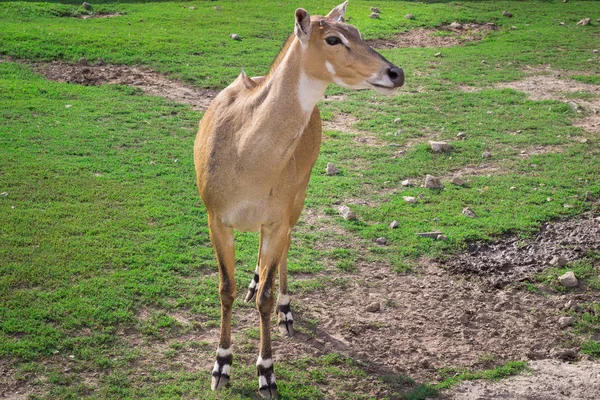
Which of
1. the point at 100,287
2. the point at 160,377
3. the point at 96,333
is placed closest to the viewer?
the point at 160,377

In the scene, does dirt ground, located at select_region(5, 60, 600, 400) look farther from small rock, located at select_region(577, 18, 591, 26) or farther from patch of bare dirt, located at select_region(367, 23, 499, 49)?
small rock, located at select_region(577, 18, 591, 26)

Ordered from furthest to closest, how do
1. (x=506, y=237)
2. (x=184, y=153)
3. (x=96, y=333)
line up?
(x=184, y=153) < (x=506, y=237) < (x=96, y=333)

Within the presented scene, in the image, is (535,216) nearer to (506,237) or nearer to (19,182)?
(506,237)

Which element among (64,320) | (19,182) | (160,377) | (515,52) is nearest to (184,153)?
(19,182)

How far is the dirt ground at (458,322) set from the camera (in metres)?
5.98

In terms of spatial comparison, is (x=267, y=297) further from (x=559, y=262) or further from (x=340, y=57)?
(x=559, y=262)

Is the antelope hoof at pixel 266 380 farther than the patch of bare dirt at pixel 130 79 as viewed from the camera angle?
No

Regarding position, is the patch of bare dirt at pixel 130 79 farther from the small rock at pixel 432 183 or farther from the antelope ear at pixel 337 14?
the antelope ear at pixel 337 14

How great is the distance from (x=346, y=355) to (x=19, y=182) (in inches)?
183

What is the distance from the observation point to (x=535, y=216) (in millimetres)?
8594

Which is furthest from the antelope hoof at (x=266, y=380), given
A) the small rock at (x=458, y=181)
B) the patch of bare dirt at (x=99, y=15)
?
the patch of bare dirt at (x=99, y=15)

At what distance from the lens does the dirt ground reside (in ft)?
19.6

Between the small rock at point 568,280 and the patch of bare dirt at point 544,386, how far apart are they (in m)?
1.28

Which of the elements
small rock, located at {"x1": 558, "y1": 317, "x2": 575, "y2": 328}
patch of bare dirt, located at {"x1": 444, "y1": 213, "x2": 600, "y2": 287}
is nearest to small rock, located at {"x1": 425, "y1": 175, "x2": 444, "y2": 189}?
patch of bare dirt, located at {"x1": 444, "y1": 213, "x2": 600, "y2": 287}
